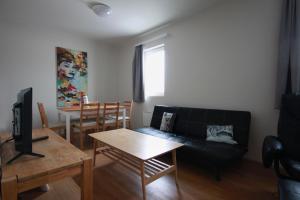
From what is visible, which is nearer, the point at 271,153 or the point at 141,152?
the point at 271,153

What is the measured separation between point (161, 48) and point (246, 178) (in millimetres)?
2752

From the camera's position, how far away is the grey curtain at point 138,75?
388cm

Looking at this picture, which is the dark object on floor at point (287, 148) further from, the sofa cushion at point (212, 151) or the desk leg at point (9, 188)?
the desk leg at point (9, 188)

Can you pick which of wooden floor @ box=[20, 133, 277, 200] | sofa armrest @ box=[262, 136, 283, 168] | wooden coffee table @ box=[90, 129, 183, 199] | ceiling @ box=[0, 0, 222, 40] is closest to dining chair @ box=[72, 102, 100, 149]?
wooden coffee table @ box=[90, 129, 183, 199]

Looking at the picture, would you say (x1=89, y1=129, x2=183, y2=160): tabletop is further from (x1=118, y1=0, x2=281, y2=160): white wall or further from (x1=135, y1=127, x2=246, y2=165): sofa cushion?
(x1=118, y1=0, x2=281, y2=160): white wall

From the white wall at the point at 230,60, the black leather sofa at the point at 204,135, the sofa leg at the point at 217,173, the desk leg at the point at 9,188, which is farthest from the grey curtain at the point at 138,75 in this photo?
the desk leg at the point at 9,188

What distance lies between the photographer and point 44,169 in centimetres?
90

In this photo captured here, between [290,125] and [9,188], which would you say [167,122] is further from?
[9,188]

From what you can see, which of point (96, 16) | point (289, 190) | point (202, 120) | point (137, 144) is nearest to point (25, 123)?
point (137, 144)

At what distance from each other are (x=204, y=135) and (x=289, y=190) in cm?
145

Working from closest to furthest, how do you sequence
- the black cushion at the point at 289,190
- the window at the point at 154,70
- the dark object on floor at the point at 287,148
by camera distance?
the black cushion at the point at 289,190
the dark object on floor at the point at 287,148
the window at the point at 154,70

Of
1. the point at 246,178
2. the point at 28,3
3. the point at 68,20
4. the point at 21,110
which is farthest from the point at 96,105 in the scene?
the point at 246,178

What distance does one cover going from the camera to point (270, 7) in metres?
2.12

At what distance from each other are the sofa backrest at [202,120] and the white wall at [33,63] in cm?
236
